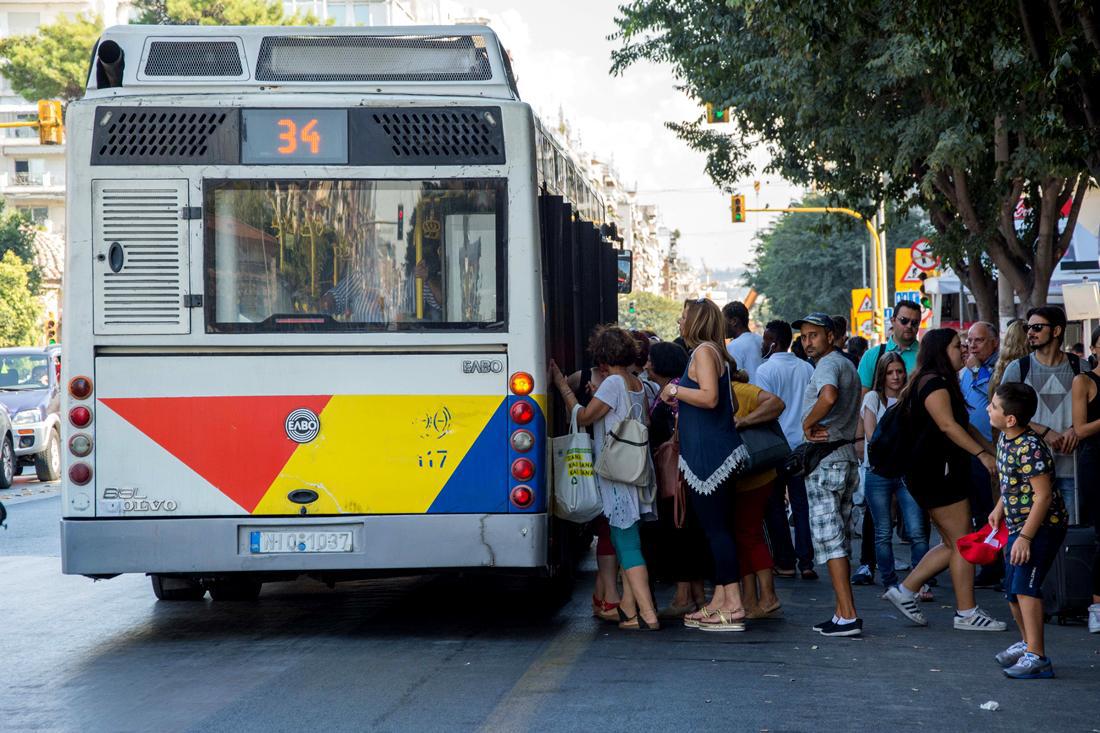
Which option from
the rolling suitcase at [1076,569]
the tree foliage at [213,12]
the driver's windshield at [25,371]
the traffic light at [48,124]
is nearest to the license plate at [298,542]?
the rolling suitcase at [1076,569]

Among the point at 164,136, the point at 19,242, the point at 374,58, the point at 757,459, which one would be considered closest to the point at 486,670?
the point at 757,459

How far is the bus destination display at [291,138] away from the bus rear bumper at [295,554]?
1870 millimetres

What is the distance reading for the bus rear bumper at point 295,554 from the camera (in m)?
8.09

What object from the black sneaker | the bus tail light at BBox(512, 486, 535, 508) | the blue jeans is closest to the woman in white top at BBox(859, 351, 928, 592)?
the blue jeans

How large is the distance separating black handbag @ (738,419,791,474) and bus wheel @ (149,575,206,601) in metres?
3.62

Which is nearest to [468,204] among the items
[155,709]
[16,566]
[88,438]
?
[88,438]

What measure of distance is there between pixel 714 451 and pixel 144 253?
321 cm

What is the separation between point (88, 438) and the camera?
8141mm

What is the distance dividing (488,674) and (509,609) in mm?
2313

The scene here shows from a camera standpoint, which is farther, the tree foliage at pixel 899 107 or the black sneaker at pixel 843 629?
the tree foliage at pixel 899 107

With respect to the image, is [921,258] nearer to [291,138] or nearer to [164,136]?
[291,138]

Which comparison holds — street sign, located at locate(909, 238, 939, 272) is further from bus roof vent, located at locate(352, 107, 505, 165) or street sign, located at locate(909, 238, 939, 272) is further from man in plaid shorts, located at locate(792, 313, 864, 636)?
bus roof vent, located at locate(352, 107, 505, 165)

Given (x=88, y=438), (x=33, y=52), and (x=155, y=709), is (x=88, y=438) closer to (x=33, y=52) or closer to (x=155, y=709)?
(x=155, y=709)

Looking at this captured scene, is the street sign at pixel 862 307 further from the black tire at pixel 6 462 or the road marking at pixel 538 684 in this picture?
the road marking at pixel 538 684
